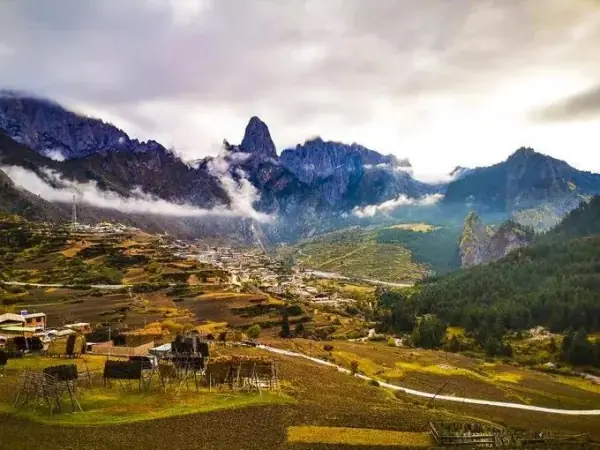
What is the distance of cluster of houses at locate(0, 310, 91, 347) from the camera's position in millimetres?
97062

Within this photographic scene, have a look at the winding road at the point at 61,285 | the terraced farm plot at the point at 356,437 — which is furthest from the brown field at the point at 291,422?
the winding road at the point at 61,285

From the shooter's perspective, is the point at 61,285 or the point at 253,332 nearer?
the point at 253,332

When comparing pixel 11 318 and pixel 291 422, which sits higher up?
pixel 11 318

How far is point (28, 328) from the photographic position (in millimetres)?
103375

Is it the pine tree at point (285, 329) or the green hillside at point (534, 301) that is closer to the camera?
the pine tree at point (285, 329)

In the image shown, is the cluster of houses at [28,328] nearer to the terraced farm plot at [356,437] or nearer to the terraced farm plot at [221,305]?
the terraced farm plot at [221,305]

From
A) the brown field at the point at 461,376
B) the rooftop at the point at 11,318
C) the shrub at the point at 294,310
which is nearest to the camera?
the brown field at the point at 461,376

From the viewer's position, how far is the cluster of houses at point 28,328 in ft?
318

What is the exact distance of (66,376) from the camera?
59.1 m

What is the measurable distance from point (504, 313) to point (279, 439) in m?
128

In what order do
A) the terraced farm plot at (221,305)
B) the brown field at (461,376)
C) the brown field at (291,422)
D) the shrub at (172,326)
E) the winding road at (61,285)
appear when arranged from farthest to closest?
the winding road at (61,285) → the terraced farm plot at (221,305) → the shrub at (172,326) → the brown field at (461,376) → the brown field at (291,422)

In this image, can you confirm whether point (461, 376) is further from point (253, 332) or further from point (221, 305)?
point (221, 305)

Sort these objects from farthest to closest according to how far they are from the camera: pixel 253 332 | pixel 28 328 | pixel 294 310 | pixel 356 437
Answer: pixel 294 310, pixel 253 332, pixel 28 328, pixel 356 437

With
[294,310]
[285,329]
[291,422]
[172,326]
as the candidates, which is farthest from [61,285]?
[291,422]
